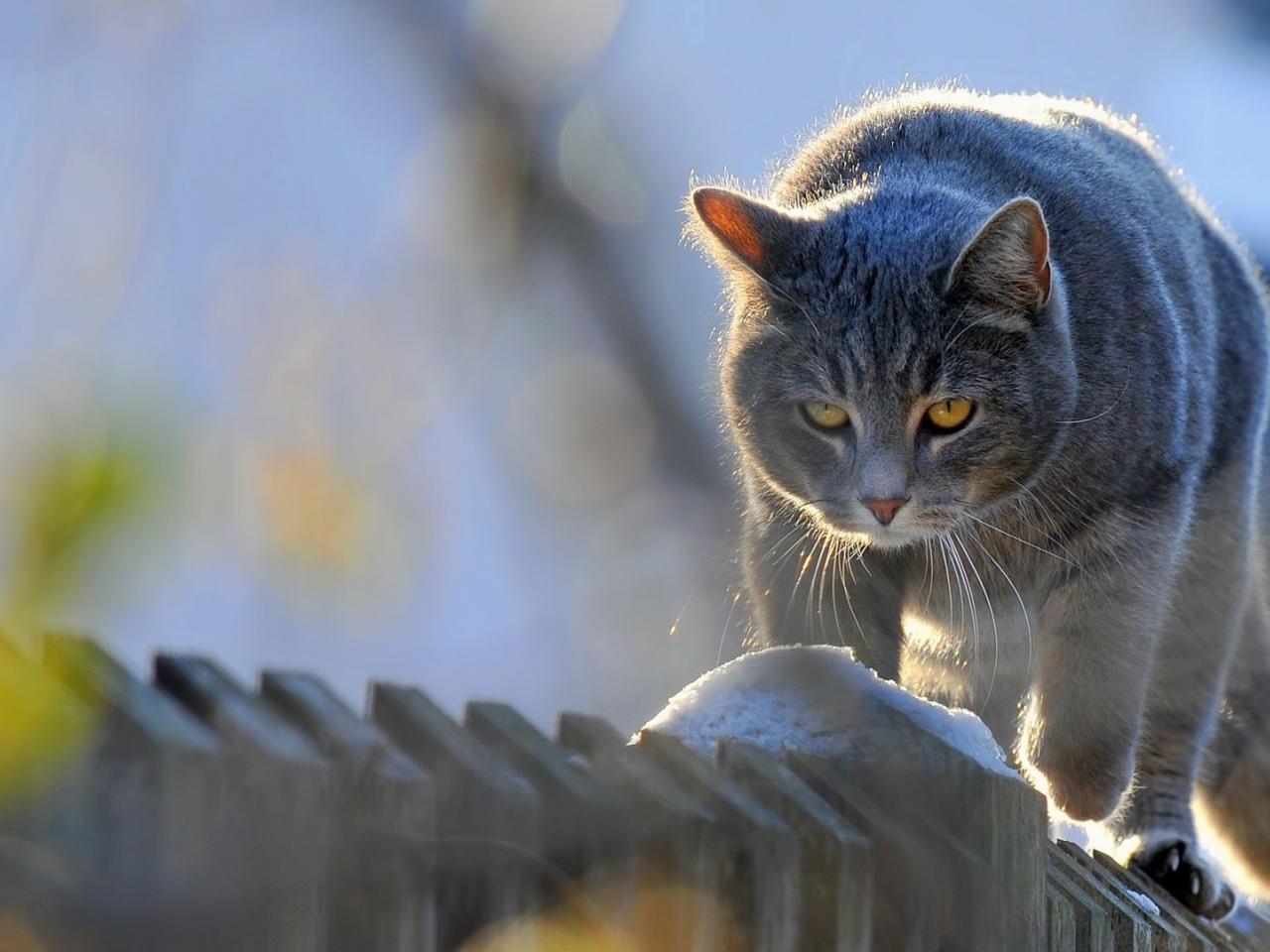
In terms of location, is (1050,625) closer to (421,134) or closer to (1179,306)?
(1179,306)

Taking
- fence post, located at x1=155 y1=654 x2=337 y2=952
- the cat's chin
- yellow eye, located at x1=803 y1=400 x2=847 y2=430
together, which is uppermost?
yellow eye, located at x1=803 y1=400 x2=847 y2=430

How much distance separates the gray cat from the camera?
2.78 metres

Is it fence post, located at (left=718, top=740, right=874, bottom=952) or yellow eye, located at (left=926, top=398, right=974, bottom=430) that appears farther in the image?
yellow eye, located at (left=926, top=398, right=974, bottom=430)

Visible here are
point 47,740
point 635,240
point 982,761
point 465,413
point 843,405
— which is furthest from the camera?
point 465,413

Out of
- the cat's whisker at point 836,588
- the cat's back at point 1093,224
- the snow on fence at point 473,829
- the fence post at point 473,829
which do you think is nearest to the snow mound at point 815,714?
the snow on fence at point 473,829

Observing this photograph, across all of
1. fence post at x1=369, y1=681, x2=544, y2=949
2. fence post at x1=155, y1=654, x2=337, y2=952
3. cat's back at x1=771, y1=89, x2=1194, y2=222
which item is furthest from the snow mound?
cat's back at x1=771, y1=89, x2=1194, y2=222

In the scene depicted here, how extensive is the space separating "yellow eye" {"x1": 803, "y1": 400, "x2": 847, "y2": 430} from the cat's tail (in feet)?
4.45

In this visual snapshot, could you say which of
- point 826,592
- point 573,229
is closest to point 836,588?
point 826,592

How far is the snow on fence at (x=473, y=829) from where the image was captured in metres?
0.97

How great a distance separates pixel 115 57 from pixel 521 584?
2.30 m

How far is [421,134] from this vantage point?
4.57 meters

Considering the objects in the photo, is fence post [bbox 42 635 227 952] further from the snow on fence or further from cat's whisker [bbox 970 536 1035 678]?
cat's whisker [bbox 970 536 1035 678]

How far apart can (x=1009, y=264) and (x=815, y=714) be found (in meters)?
1.28

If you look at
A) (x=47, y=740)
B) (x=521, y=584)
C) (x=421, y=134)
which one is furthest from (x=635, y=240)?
(x=47, y=740)
